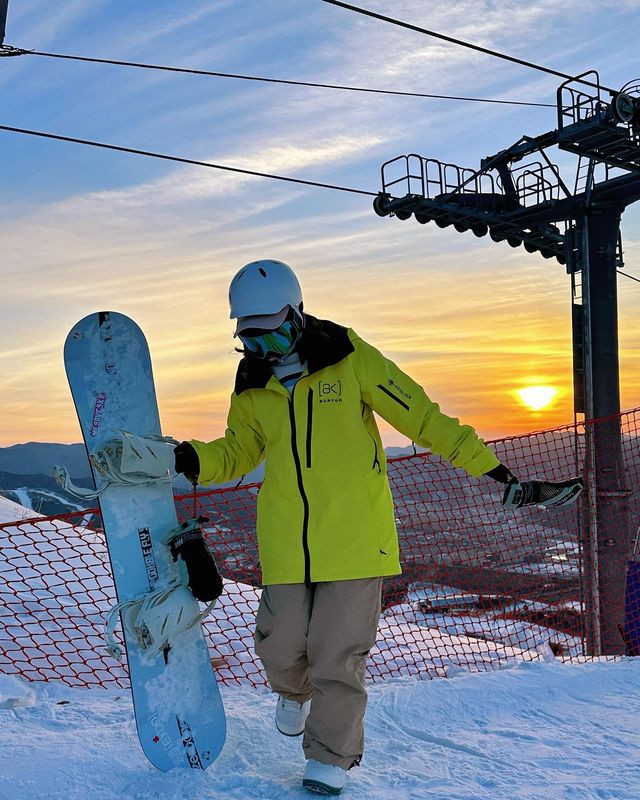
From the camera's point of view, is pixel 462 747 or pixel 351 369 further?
pixel 462 747

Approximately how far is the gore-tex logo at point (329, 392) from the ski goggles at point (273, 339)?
175 mm

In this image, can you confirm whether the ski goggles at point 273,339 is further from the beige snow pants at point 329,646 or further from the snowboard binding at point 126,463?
the beige snow pants at point 329,646

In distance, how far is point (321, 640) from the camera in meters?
2.63

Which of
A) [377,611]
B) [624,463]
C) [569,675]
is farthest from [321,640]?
[624,463]

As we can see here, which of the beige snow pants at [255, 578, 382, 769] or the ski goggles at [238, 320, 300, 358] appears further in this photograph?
the ski goggles at [238, 320, 300, 358]

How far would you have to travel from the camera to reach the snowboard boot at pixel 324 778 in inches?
101

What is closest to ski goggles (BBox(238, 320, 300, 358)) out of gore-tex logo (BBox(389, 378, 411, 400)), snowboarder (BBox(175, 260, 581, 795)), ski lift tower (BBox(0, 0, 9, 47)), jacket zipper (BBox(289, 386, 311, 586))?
snowboarder (BBox(175, 260, 581, 795))

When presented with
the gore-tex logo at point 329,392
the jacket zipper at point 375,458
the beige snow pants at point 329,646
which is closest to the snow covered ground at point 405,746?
the beige snow pants at point 329,646

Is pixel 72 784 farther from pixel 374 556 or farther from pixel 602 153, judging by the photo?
pixel 602 153

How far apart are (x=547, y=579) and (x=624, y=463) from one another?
209cm

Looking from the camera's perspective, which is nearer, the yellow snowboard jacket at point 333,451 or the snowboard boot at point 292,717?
the yellow snowboard jacket at point 333,451

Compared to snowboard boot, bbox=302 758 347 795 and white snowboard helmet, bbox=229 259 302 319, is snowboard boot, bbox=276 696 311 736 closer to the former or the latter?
snowboard boot, bbox=302 758 347 795

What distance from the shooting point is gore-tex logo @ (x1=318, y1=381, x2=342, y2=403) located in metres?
2.75

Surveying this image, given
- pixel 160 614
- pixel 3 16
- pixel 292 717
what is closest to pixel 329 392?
pixel 160 614
